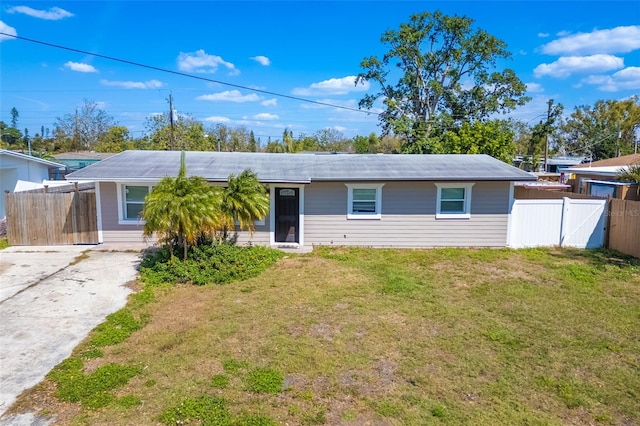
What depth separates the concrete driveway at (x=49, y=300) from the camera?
5.60 meters

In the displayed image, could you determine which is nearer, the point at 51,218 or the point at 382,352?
the point at 382,352

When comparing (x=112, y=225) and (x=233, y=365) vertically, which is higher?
(x=112, y=225)

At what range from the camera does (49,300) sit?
7.99 meters

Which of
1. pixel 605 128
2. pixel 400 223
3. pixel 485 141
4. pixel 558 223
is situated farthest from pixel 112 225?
pixel 605 128

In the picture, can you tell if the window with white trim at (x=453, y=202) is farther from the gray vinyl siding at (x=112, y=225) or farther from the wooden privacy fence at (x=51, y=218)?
the wooden privacy fence at (x=51, y=218)

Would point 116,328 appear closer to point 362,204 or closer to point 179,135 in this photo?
point 362,204

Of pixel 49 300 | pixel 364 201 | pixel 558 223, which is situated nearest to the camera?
A: pixel 49 300

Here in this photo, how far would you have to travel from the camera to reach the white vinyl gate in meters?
12.9

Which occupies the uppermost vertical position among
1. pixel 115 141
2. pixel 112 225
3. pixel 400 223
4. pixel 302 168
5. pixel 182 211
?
pixel 115 141

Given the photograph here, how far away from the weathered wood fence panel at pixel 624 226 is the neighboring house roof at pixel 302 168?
284 centimetres

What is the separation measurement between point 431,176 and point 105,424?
10.5 meters

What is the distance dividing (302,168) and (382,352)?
8.32m

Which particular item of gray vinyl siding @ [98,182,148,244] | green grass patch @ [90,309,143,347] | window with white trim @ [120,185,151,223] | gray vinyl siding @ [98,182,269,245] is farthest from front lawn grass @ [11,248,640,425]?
window with white trim @ [120,185,151,223]

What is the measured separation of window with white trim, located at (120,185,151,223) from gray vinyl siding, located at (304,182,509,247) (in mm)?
5104
